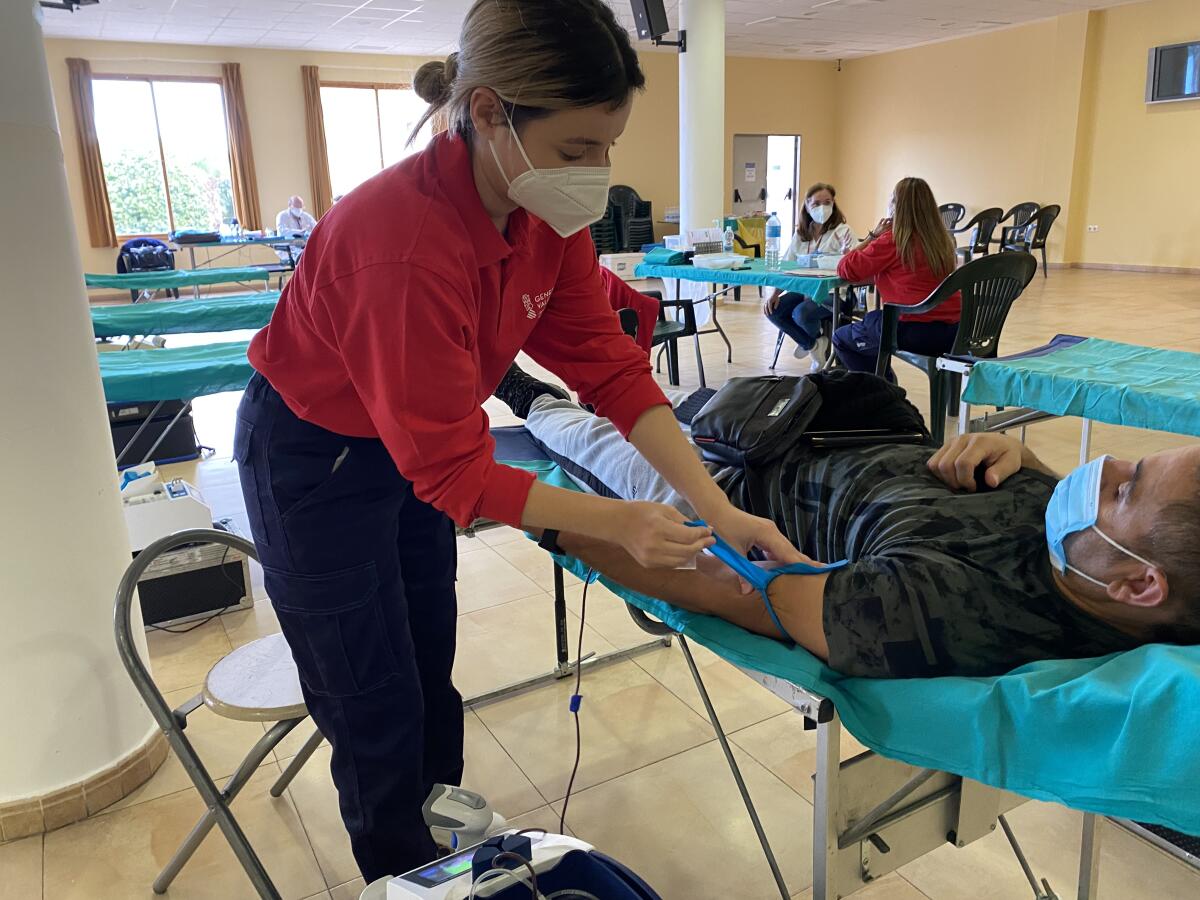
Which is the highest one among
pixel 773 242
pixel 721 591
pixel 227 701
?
pixel 773 242

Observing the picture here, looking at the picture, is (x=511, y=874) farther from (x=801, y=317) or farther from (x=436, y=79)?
(x=801, y=317)

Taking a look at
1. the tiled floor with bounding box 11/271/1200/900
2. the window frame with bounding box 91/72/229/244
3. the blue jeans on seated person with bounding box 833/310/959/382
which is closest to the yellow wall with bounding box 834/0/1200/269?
the blue jeans on seated person with bounding box 833/310/959/382

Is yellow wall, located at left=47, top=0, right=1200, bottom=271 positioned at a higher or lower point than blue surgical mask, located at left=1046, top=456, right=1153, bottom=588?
higher

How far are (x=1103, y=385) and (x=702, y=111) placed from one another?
548 centimetres

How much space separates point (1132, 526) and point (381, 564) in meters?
Answer: 0.93

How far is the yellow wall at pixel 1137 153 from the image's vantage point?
9164 mm

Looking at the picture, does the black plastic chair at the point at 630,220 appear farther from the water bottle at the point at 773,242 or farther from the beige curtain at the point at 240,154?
the water bottle at the point at 773,242

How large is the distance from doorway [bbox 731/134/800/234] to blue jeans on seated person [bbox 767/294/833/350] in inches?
334

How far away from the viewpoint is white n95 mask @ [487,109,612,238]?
3.13ft

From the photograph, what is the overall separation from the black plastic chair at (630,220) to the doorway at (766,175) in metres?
2.59

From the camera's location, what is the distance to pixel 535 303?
3.69 ft

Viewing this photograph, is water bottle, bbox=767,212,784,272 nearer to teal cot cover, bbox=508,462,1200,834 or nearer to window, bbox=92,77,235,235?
teal cot cover, bbox=508,462,1200,834

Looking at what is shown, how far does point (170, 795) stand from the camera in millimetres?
1761

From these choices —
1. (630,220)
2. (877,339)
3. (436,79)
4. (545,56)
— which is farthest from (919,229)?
(630,220)
